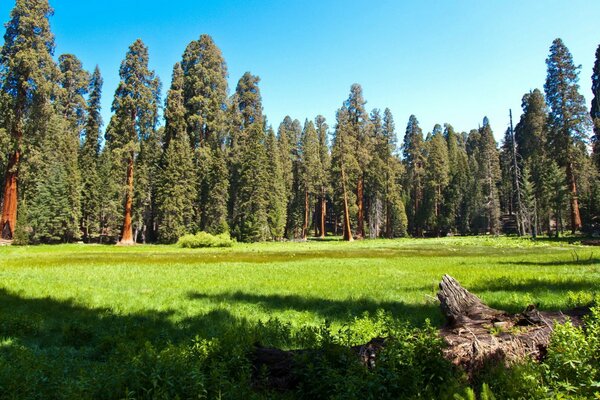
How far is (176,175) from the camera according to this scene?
2178 inches

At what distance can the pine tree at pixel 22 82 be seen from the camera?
40.4 metres

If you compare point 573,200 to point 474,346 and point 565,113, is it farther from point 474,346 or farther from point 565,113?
point 474,346

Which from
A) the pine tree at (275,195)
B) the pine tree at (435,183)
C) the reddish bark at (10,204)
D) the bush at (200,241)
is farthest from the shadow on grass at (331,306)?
the pine tree at (435,183)

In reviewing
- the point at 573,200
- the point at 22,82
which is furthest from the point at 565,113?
the point at 22,82

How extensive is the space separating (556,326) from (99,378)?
20.9ft

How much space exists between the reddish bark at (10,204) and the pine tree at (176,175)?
16.7 metres

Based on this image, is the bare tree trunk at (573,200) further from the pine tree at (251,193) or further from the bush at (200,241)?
the bush at (200,241)

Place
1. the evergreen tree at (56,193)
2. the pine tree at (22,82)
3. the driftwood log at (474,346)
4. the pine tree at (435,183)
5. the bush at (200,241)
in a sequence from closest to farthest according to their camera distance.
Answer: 1. the driftwood log at (474,346)
2. the pine tree at (22,82)
3. the bush at (200,241)
4. the evergreen tree at (56,193)
5. the pine tree at (435,183)

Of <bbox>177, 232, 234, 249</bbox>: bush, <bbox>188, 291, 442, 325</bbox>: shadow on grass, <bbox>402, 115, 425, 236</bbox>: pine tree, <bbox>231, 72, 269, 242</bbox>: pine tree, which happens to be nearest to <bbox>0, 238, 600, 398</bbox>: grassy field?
<bbox>188, 291, 442, 325</bbox>: shadow on grass

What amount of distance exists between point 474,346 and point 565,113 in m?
55.8

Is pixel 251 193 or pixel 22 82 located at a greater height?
pixel 22 82

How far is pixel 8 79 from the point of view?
133ft

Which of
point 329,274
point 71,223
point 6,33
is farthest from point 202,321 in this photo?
point 71,223

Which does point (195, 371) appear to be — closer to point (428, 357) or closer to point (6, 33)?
point (428, 357)
